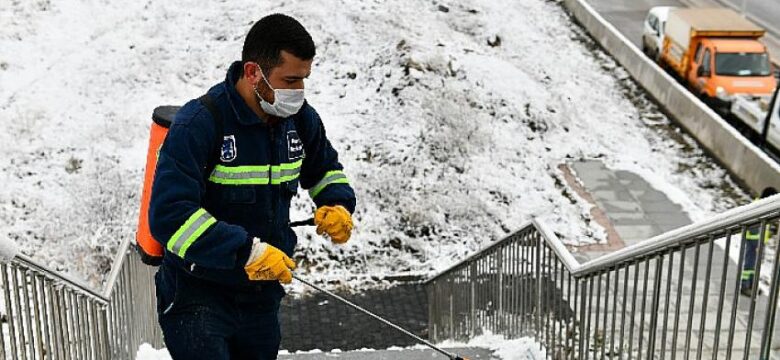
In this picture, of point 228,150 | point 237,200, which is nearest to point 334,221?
point 237,200

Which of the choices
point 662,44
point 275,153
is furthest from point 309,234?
point 662,44

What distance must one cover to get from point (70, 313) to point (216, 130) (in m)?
1.45

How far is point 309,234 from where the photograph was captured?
12.7m

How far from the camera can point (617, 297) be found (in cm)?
520

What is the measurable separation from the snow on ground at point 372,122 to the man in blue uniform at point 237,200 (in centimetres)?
747

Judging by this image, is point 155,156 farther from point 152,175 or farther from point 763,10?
point 763,10

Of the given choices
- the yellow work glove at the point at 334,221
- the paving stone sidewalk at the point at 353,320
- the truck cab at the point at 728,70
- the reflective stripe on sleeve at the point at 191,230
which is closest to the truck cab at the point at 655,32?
the truck cab at the point at 728,70

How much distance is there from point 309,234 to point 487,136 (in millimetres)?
4091

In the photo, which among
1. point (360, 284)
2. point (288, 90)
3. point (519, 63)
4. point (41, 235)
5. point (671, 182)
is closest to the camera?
point (288, 90)

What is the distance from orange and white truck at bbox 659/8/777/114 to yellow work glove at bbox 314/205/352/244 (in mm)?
14749

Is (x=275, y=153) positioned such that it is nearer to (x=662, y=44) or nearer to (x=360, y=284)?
(x=360, y=284)

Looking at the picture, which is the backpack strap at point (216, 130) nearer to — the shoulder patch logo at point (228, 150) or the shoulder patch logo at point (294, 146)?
the shoulder patch logo at point (228, 150)

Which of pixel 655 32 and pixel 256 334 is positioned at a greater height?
pixel 256 334

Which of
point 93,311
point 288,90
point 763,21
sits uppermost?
point 288,90
